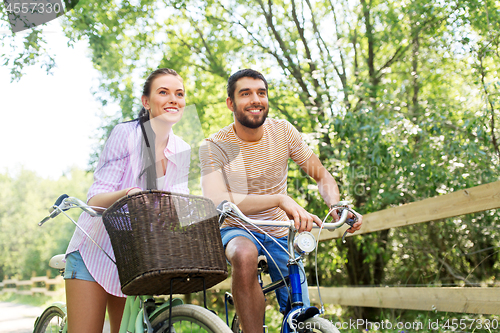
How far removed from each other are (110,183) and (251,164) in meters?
0.87

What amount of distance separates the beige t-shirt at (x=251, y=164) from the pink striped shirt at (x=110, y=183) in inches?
15.8

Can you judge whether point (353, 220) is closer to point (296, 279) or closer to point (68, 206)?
point (296, 279)

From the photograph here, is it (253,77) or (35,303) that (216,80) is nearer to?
(253,77)

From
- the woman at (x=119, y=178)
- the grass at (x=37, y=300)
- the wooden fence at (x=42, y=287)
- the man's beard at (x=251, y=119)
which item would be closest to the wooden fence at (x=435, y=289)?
the man's beard at (x=251, y=119)

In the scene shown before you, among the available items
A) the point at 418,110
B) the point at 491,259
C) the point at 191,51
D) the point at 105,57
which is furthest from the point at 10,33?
the point at 491,259

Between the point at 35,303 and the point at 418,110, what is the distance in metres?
13.6

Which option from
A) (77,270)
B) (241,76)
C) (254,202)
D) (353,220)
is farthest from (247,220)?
(241,76)

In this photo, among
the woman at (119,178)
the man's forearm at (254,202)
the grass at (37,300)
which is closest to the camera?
the woman at (119,178)

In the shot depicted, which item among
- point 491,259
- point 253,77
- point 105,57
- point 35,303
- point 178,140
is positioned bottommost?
point 35,303

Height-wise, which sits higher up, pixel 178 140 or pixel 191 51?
pixel 191 51

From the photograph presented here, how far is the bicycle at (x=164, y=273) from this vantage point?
1.58m

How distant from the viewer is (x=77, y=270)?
1.95 metres

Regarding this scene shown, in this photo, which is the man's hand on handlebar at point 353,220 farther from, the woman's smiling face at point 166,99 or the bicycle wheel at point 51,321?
the bicycle wheel at point 51,321

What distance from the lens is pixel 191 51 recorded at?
7.62m
